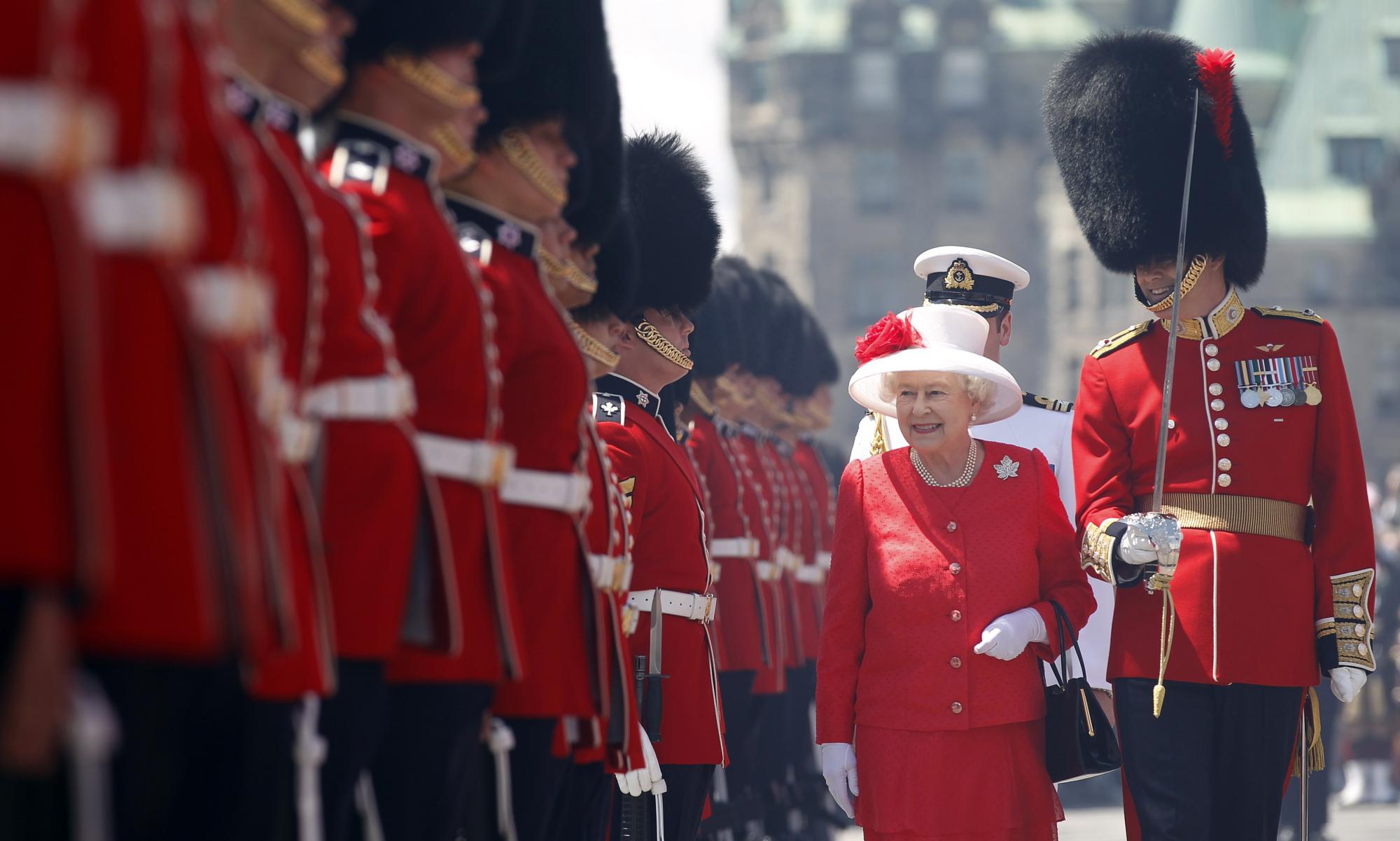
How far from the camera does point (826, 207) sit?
6034 centimetres

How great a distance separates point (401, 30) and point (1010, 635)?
8.24 feet

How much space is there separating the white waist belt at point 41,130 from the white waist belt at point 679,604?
3743 mm

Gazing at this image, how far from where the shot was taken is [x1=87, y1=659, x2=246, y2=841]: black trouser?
2.43 metres

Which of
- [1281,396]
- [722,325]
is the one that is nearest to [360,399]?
[1281,396]

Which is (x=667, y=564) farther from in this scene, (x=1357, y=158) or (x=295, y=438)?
(x=1357, y=158)

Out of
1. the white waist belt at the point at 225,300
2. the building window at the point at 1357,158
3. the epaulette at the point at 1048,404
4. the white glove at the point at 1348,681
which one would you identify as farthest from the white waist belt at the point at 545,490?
the building window at the point at 1357,158

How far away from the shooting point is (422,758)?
3482 millimetres

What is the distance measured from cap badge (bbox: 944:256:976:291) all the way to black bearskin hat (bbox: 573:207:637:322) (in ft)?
7.82

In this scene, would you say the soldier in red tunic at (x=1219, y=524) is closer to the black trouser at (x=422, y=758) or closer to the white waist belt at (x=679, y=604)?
the white waist belt at (x=679, y=604)

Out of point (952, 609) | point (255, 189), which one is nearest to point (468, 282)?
point (255, 189)

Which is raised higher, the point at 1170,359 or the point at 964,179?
the point at 964,179

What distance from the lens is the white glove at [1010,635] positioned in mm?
5402

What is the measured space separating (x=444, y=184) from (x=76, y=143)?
2031 millimetres

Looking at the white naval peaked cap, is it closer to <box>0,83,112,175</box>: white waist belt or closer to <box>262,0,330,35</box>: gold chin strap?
<box>262,0,330,35</box>: gold chin strap
